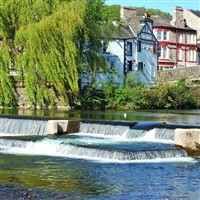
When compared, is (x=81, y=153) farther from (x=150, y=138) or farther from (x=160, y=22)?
(x=160, y=22)

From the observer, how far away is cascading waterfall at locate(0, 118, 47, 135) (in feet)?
97.6

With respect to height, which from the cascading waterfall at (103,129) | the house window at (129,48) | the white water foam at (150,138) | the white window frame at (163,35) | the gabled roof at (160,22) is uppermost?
the gabled roof at (160,22)

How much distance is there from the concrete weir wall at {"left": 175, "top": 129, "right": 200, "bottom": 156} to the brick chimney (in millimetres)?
58533

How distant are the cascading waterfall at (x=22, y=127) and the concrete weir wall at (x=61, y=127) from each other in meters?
0.70

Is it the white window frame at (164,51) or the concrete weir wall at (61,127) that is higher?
the white window frame at (164,51)

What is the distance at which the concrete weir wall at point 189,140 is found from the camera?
74.4 feet

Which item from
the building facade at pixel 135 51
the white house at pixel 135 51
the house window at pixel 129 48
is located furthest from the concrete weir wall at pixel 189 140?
the house window at pixel 129 48

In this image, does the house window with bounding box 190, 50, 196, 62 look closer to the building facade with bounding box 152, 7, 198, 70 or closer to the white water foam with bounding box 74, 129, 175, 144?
the building facade with bounding box 152, 7, 198, 70

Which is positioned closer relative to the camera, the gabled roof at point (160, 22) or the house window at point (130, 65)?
the house window at point (130, 65)

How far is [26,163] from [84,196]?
5398mm

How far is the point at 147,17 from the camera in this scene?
69250 mm

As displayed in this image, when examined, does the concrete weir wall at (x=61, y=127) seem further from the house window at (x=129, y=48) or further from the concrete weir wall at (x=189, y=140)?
the house window at (x=129, y=48)

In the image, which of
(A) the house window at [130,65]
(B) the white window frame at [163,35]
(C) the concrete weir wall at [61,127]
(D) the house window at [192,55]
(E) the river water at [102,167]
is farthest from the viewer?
(D) the house window at [192,55]

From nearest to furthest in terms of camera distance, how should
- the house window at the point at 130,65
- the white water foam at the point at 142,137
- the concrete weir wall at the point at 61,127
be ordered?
1. the white water foam at the point at 142,137
2. the concrete weir wall at the point at 61,127
3. the house window at the point at 130,65
